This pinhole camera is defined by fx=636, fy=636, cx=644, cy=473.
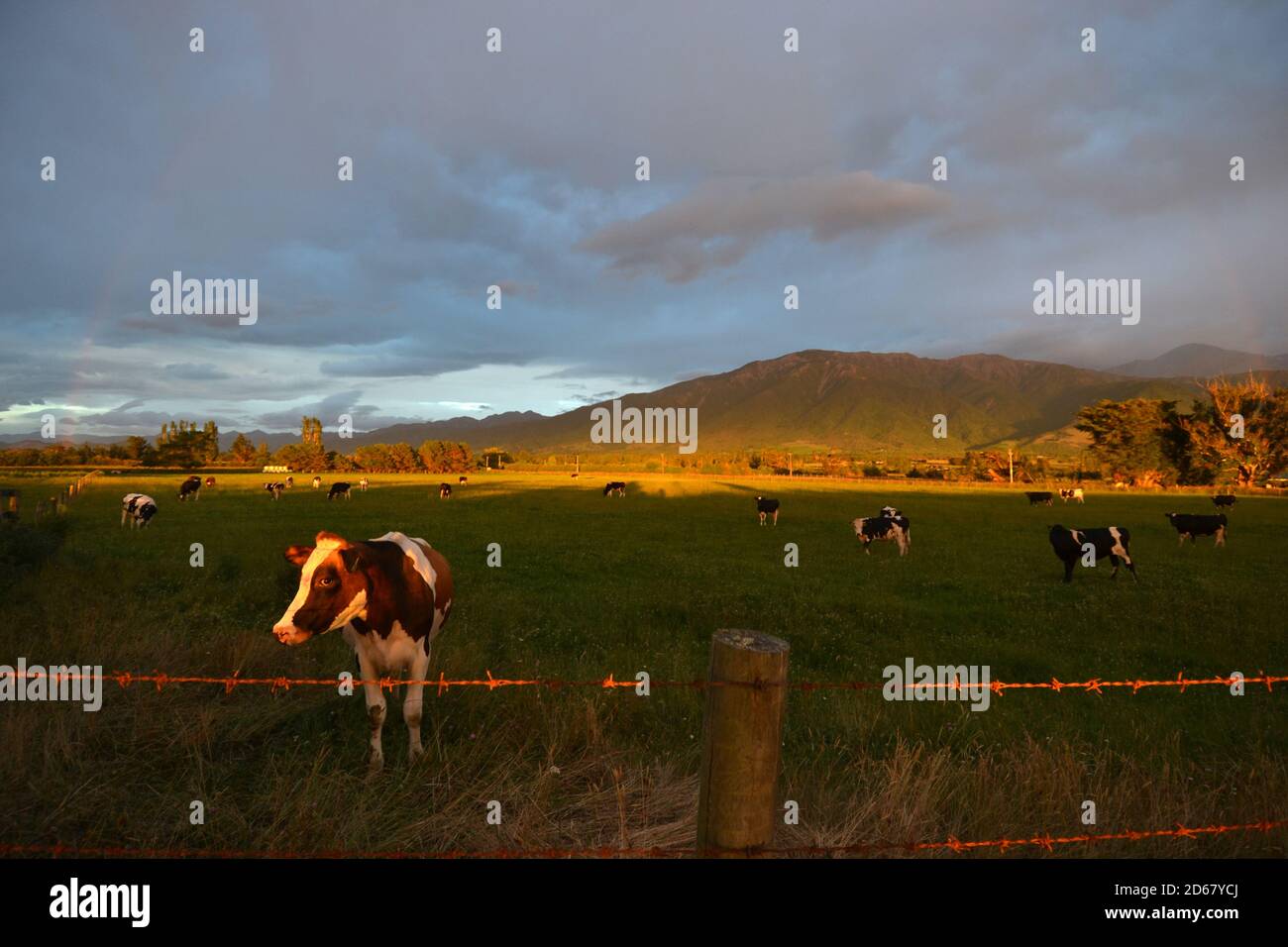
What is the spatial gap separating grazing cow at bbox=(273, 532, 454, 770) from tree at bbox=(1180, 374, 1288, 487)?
326ft

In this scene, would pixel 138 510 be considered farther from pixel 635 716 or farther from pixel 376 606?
pixel 635 716

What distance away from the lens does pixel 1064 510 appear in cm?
4784

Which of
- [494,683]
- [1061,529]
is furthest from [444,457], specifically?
[494,683]

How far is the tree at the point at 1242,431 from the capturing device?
76.9 m

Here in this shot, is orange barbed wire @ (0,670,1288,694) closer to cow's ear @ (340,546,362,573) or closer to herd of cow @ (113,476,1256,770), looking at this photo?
herd of cow @ (113,476,1256,770)

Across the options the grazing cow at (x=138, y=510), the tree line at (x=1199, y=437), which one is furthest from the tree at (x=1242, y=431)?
the grazing cow at (x=138, y=510)

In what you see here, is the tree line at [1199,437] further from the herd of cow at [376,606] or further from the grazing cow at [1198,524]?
the herd of cow at [376,606]

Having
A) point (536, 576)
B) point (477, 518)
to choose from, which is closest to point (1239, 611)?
point (536, 576)

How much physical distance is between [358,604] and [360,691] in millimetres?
1919

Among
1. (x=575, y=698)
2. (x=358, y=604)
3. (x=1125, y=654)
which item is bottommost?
(x=1125, y=654)
